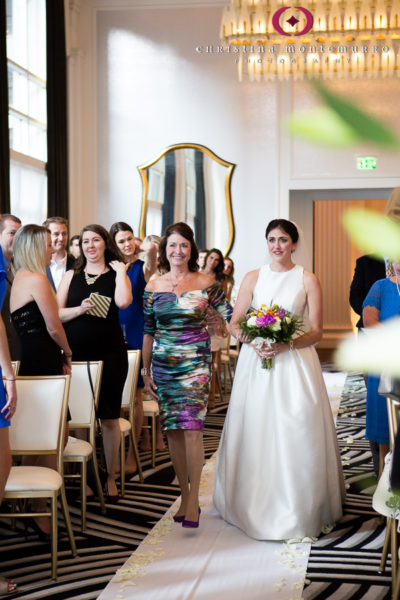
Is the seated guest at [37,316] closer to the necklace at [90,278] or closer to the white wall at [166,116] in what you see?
the necklace at [90,278]

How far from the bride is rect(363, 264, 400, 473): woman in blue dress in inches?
9.7

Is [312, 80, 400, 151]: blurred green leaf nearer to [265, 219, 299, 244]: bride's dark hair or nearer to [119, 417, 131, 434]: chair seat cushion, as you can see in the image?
[265, 219, 299, 244]: bride's dark hair

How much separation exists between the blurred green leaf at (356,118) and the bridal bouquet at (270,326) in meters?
3.46

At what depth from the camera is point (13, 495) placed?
11.3ft

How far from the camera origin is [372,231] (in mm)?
514

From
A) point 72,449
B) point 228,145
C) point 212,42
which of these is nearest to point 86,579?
point 72,449

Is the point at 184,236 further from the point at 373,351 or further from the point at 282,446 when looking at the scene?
the point at 373,351

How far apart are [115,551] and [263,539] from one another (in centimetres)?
80

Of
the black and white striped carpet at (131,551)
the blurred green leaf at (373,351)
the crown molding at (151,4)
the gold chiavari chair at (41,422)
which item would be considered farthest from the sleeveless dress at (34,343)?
the crown molding at (151,4)

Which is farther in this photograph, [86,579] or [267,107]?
[267,107]

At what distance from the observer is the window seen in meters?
9.93

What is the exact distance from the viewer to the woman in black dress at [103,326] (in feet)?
15.6

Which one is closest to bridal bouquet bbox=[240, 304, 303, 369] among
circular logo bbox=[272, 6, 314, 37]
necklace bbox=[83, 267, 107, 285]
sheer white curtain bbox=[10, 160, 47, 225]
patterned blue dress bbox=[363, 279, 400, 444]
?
patterned blue dress bbox=[363, 279, 400, 444]

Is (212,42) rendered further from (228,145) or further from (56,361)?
(56,361)
